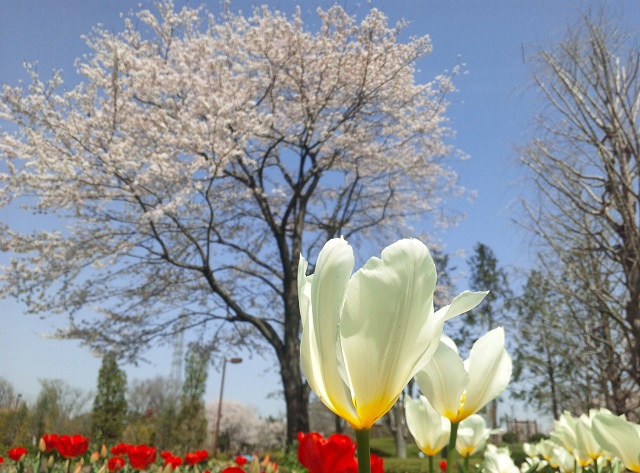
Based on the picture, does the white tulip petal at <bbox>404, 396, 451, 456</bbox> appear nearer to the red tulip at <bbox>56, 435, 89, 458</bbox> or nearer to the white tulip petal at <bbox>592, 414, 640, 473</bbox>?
the white tulip petal at <bbox>592, 414, 640, 473</bbox>

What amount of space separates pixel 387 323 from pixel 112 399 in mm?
15869

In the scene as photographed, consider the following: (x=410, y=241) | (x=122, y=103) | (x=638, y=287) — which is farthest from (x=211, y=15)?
(x=410, y=241)

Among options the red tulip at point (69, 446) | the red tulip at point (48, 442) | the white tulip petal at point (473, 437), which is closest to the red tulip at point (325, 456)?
the white tulip petal at point (473, 437)

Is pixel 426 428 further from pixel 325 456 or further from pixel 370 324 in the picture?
pixel 370 324

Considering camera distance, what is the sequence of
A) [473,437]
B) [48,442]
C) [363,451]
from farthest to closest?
1. [48,442]
2. [473,437]
3. [363,451]

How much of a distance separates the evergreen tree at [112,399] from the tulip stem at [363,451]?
1497 cm

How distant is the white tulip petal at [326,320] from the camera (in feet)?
2.01

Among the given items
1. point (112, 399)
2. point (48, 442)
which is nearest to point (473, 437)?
point (48, 442)

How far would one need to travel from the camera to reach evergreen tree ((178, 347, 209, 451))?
16.7m

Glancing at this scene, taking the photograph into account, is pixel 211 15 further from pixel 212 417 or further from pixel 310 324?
pixel 212 417

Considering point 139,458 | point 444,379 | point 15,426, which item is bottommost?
point 139,458

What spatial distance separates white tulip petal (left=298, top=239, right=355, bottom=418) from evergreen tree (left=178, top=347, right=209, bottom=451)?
632 inches

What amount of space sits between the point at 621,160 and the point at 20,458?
208 inches

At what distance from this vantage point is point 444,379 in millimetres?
988
